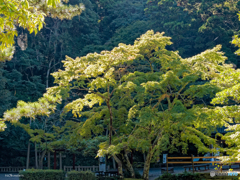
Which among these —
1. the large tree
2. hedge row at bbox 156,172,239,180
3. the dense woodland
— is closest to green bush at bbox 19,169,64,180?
the large tree

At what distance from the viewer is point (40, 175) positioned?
12.3m

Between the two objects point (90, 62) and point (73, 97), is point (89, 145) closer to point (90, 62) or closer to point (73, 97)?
point (90, 62)

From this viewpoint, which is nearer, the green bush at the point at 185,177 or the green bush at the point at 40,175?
the green bush at the point at 185,177

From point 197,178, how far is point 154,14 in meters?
19.9

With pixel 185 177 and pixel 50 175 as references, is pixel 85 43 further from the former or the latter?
pixel 185 177

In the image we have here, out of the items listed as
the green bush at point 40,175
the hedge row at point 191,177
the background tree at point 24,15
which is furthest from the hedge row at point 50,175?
the background tree at point 24,15

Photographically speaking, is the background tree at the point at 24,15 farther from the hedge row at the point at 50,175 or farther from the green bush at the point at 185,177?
the green bush at the point at 185,177

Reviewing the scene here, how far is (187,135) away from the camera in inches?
398

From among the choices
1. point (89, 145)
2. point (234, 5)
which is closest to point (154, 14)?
point (234, 5)

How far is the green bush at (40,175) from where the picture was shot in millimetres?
11969

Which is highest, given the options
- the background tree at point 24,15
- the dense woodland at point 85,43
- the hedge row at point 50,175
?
the dense woodland at point 85,43

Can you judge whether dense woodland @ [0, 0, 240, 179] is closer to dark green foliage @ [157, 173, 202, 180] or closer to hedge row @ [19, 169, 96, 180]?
hedge row @ [19, 169, 96, 180]

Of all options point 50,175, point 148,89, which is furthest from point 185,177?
point 50,175

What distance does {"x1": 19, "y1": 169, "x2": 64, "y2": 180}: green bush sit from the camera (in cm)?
1197
